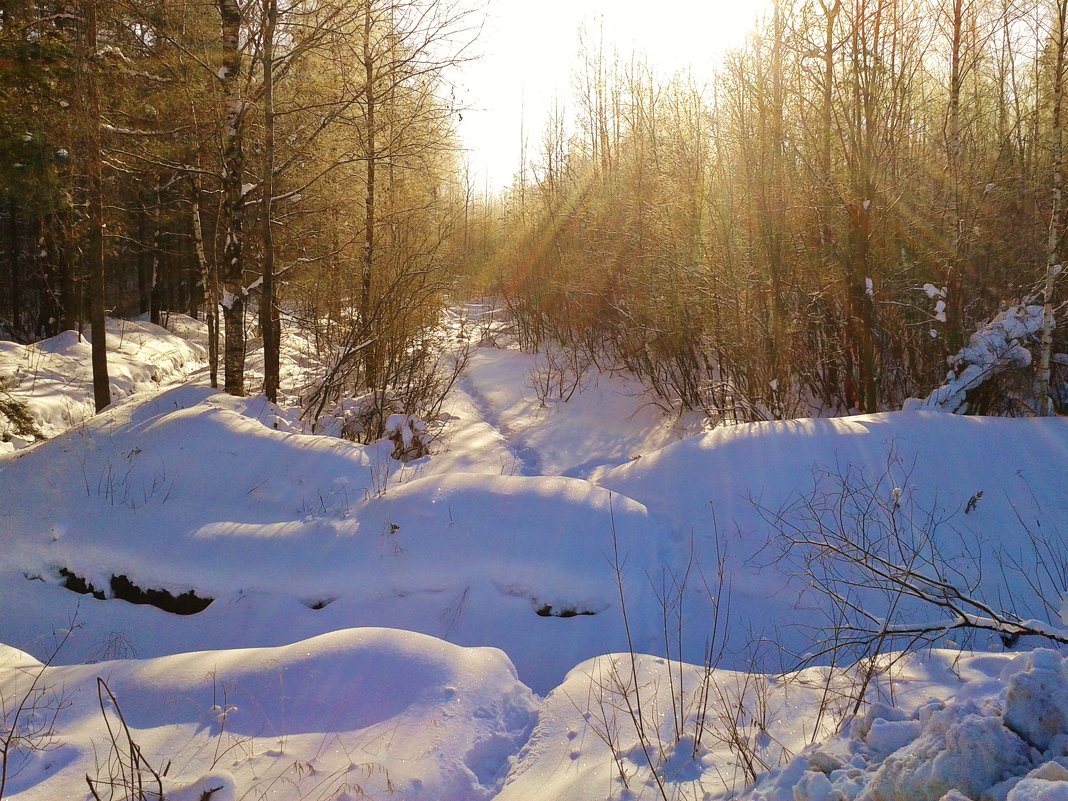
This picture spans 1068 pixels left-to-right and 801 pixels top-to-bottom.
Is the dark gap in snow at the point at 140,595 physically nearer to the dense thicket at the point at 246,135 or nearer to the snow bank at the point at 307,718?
the snow bank at the point at 307,718

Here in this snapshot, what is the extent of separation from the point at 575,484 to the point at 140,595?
12.1ft

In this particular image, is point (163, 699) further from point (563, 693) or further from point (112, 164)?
point (112, 164)

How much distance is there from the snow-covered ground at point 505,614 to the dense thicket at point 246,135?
8.14 feet

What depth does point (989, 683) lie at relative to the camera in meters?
2.62

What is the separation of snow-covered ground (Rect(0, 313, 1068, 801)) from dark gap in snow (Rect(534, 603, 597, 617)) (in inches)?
0.5

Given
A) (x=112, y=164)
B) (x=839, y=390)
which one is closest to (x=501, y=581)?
(x=839, y=390)

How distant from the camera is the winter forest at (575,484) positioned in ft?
9.22

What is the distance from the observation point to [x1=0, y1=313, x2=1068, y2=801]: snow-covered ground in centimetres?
256

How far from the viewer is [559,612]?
500 centimetres

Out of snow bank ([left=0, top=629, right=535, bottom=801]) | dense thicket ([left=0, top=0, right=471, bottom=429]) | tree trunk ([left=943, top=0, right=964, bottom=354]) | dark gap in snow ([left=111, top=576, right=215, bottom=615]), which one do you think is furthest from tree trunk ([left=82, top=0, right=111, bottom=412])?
tree trunk ([left=943, top=0, right=964, bottom=354])

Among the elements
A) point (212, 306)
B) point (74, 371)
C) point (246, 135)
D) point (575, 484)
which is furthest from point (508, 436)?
point (74, 371)

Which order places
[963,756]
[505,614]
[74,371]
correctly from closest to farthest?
[963,756] → [505,614] → [74,371]

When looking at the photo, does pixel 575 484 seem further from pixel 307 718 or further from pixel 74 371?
pixel 74 371

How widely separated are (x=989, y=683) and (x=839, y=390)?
8255 millimetres
